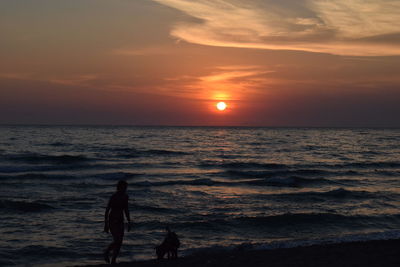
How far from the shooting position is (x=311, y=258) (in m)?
9.54

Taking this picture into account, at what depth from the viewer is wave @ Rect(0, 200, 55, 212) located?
17.1 m

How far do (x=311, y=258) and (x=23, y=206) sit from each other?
42.5ft

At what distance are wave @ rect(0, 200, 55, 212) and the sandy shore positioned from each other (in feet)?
29.7

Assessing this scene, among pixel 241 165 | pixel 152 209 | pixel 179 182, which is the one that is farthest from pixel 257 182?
pixel 152 209

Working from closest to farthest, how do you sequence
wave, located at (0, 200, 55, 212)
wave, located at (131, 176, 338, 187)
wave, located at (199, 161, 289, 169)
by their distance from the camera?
wave, located at (0, 200, 55, 212)
wave, located at (131, 176, 338, 187)
wave, located at (199, 161, 289, 169)

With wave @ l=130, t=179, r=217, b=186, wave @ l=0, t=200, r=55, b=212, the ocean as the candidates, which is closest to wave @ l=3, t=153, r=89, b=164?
the ocean

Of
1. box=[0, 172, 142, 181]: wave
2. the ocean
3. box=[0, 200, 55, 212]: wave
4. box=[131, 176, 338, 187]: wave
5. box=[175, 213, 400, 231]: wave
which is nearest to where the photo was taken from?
the ocean

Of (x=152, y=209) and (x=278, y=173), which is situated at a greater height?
(x=152, y=209)

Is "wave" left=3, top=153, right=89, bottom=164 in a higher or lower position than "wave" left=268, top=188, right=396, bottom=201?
higher

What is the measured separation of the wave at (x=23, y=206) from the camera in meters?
17.1

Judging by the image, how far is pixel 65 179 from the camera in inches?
1127

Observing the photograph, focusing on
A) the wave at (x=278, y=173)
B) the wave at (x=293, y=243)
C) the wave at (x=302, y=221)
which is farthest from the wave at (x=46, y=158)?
the wave at (x=293, y=243)

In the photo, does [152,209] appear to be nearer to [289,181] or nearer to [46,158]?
[289,181]

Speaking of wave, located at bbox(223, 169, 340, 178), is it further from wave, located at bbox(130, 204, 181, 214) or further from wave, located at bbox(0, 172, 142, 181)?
wave, located at bbox(130, 204, 181, 214)
